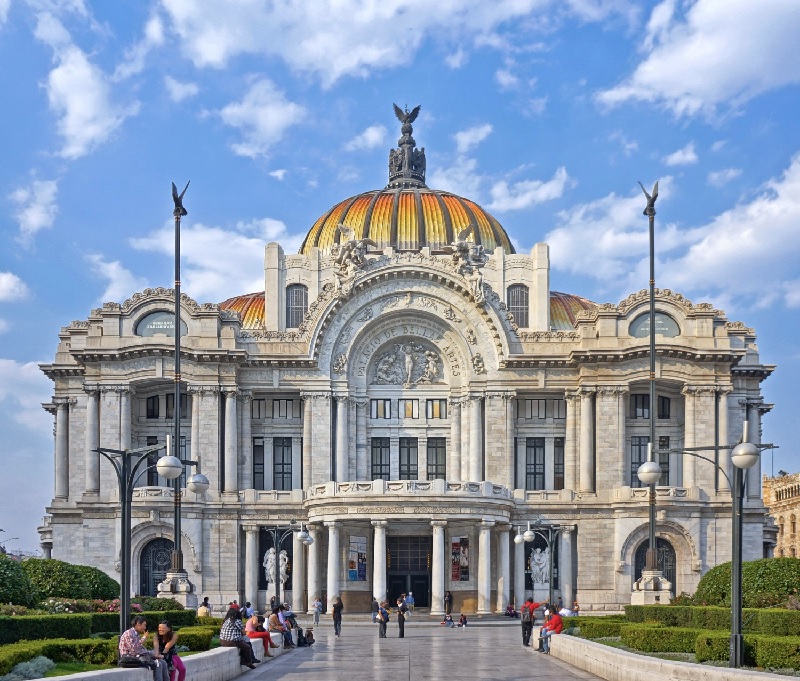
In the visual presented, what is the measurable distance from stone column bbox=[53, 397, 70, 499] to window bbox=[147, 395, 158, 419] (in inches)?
250

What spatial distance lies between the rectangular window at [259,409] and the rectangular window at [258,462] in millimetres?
1434

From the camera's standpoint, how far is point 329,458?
8194 cm

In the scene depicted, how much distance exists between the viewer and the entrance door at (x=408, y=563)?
77938 millimetres

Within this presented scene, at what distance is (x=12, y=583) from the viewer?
4256 centimetres

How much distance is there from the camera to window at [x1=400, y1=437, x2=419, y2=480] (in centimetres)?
8500

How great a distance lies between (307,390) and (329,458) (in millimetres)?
4551

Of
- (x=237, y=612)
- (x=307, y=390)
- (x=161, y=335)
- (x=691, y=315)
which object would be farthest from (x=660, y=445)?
(x=237, y=612)

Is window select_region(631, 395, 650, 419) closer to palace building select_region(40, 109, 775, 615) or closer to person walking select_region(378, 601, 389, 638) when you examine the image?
palace building select_region(40, 109, 775, 615)

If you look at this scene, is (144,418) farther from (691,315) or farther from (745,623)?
(745,623)

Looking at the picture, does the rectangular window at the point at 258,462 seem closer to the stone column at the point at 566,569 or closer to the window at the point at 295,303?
the window at the point at 295,303

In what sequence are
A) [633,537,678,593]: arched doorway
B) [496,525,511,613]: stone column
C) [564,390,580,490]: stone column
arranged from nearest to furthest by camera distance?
[496,525,511,613]: stone column → [633,537,678,593]: arched doorway → [564,390,580,490]: stone column

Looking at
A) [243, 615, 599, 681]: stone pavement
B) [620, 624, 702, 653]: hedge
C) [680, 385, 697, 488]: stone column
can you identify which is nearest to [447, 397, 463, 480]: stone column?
[680, 385, 697, 488]: stone column

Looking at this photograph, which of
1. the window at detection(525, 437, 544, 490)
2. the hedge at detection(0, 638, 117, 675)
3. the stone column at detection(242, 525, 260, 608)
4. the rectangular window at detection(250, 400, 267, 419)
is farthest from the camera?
the rectangular window at detection(250, 400, 267, 419)

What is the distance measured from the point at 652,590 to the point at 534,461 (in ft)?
58.0
